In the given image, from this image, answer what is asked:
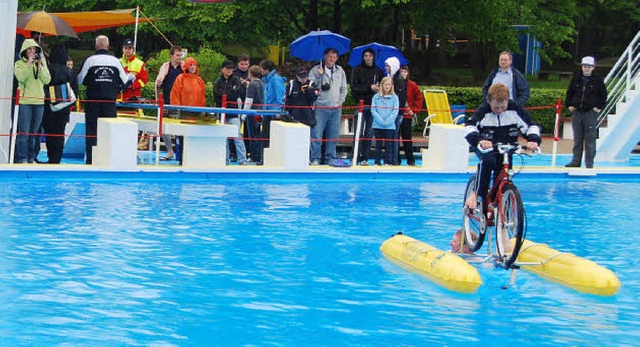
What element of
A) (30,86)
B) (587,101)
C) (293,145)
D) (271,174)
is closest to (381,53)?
(587,101)

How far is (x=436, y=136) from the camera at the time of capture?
1908cm

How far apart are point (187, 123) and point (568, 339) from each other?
439 inches

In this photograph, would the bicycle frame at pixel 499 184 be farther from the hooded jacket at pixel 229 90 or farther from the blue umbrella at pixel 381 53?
the blue umbrella at pixel 381 53

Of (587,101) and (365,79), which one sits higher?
(365,79)

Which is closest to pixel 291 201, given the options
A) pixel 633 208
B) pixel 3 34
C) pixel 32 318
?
pixel 633 208

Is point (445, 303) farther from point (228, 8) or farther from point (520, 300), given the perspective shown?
point (228, 8)

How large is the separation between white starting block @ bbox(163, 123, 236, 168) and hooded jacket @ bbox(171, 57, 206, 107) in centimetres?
60

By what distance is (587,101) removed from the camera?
19.7m

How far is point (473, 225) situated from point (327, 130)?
8820 millimetres

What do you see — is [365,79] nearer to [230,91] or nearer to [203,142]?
[230,91]

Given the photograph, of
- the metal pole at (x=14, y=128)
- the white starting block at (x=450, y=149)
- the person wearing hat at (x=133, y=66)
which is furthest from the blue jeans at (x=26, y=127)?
the white starting block at (x=450, y=149)

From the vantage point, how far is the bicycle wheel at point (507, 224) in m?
9.24

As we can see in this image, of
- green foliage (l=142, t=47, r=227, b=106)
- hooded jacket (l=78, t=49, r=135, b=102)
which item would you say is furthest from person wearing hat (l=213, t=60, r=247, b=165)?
green foliage (l=142, t=47, r=227, b=106)

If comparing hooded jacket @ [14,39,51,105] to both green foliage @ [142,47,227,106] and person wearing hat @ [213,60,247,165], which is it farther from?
green foliage @ [142,47,227,106]
